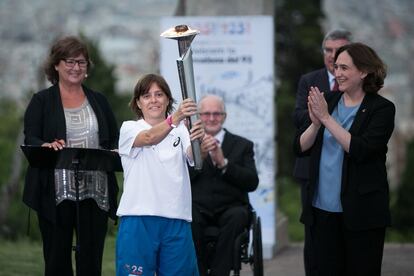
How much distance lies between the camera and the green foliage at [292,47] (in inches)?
1015

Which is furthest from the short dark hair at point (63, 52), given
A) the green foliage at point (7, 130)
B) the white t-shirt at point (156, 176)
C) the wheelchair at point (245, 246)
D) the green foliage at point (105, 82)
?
the green foliage at point (105, 82)

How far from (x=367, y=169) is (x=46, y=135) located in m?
2.20

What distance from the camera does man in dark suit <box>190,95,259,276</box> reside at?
24.2 feet

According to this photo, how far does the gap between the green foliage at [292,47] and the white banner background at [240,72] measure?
15667 mm

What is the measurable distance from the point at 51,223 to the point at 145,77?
1352mm

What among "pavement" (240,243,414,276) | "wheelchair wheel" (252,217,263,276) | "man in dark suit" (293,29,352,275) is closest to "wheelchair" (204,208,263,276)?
"wheelchair wheel" (252,217,263,276)

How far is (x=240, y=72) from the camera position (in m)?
9.79

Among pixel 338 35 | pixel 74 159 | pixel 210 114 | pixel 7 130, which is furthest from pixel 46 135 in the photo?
pixel 7 130

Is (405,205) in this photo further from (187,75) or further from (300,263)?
Result: (187,75)

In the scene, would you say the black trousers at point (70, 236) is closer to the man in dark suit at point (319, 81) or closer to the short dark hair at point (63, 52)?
the short dark hair at point (63, 52)

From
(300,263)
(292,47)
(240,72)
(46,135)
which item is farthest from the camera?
(292,47)

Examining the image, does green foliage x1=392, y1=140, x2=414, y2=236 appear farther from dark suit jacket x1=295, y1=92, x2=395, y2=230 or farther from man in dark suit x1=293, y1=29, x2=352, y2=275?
dark suit jacket x1=295, y1=92, x2=395, y2=230

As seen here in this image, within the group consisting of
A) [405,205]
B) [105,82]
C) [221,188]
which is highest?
[105,82]

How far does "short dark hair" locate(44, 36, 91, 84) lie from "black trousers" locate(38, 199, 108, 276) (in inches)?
36.5
